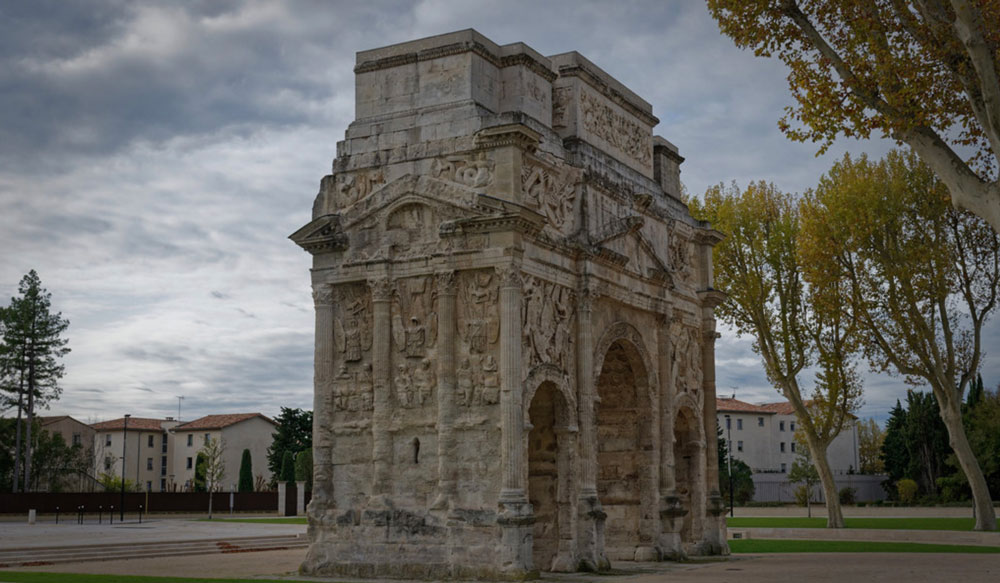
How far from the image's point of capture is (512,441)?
1861 cm

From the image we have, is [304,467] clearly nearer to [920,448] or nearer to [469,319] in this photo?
[920,448]

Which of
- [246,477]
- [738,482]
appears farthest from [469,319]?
[738,482]

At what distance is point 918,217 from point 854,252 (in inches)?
91.0

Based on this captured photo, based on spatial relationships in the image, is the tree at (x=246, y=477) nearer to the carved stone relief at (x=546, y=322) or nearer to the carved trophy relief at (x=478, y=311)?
the carved stone relief at (x=546, y=322)

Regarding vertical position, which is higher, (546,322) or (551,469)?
(546,322)

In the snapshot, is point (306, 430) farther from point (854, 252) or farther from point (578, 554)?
point (578, 554)

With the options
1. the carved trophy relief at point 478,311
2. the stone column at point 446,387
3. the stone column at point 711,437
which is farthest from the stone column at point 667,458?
the carved trophy relief at point 478,311

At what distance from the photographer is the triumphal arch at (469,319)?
749 inches

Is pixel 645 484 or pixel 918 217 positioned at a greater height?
pixel 918 217

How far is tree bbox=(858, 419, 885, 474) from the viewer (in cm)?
7750

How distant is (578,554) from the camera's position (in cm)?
2016

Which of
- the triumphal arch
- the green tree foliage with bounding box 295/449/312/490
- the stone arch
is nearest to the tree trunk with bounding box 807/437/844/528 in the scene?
the triumphal arch

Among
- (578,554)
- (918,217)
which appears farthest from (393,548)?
(918,217)

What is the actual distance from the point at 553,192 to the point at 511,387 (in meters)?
4.55
